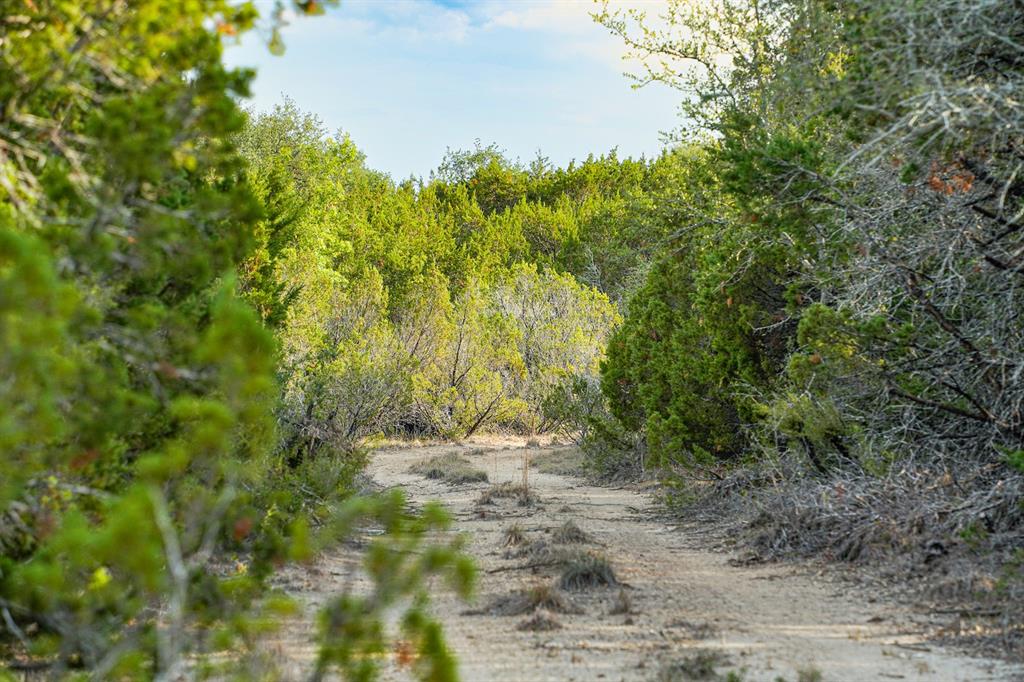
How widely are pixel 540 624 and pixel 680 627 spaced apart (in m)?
0.83

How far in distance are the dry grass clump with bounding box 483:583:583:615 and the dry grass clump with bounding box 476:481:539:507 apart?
21.9ft

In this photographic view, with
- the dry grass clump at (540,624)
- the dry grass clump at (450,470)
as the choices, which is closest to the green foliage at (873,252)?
the dry grass clump at (540,624)

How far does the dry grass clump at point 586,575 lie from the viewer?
768 centimetres

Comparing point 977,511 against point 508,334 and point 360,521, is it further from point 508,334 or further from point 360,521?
point 508,334

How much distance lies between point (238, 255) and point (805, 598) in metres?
4.69

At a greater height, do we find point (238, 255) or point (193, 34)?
point (193, 34)

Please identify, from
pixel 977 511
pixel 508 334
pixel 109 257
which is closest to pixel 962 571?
pixel 977 511

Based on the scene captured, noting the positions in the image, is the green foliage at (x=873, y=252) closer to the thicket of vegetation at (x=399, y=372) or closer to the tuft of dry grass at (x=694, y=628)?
the thicket of vegetation at (x=399, y=372)

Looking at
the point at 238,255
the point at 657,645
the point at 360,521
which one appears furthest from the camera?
the point at 360,521

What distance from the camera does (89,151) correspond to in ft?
13.8

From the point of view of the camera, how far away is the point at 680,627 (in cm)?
641

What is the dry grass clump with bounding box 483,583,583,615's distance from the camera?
22.5 ft

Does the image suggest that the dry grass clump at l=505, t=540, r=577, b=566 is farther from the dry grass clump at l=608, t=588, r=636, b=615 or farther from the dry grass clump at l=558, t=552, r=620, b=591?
the dry grass clump at l=608, t=588, r=636, b=615

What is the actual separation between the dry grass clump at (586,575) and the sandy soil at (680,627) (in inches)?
4.9
